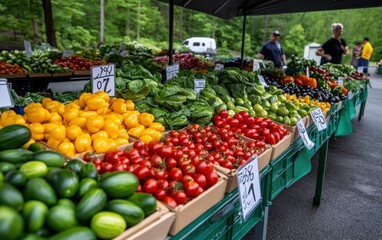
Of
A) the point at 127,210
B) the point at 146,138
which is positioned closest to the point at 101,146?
the point at 146,138

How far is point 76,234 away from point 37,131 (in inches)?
45.8

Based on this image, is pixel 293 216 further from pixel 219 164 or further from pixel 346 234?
pixel 219 164

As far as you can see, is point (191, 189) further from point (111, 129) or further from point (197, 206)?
point (111, 129)

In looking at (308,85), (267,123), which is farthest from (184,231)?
(308,85)

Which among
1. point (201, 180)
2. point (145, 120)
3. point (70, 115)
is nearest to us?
point (201, 180)

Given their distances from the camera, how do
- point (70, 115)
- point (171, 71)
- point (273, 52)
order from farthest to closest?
point (273, 52) → point (171, 71) → point (70, 115)

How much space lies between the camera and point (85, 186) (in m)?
1.19

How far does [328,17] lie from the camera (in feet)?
118

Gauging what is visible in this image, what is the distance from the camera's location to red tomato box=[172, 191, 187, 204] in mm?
1404

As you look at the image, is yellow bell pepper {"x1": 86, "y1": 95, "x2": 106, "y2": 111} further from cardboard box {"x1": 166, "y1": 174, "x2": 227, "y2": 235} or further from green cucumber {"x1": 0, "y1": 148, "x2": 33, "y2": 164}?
cardboard box {"x1": 166, "y1": 174, "x2": 227, "y2": 235}

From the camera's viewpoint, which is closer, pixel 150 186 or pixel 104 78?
pixel 150 186

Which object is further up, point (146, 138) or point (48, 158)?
point (48, 158)

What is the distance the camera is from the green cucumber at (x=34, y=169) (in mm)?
1158

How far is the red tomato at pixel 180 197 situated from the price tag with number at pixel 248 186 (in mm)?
279
